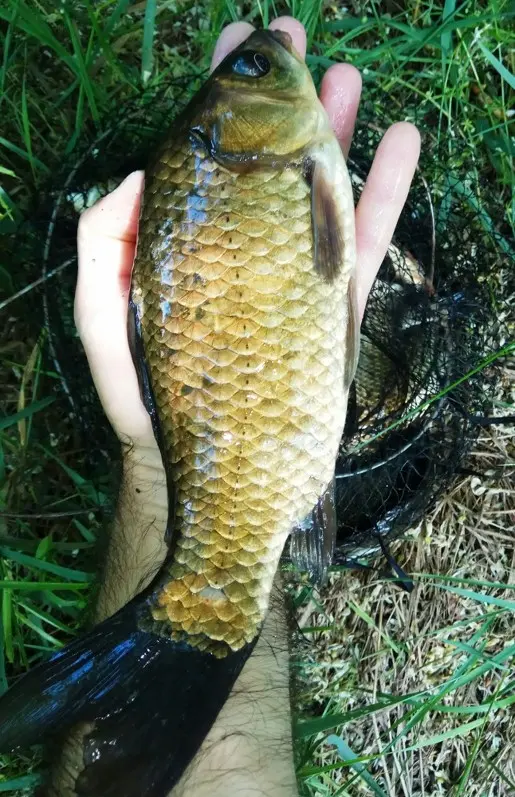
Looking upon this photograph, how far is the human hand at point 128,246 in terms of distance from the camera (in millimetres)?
1601

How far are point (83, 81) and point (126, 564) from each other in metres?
1.46

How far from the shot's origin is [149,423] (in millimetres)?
1758

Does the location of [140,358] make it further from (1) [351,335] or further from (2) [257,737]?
(2) [257,737]

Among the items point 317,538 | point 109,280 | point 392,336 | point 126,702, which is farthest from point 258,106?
point 126,702

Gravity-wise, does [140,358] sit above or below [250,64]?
below

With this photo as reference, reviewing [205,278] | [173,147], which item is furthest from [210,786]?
[173,147]

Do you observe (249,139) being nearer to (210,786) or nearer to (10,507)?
(10,507)

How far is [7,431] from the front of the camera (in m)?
2.14

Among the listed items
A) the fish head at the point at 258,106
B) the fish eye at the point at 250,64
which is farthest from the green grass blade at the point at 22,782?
the fish eye at the point at 250,64

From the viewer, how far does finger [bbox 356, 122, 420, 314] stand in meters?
1.65

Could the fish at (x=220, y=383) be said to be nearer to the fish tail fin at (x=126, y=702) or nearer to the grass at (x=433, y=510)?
the fish tail fin at (x=126, y=702)

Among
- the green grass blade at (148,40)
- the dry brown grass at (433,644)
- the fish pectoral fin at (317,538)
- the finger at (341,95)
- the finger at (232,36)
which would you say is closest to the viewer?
the fish pectoral fin at (317,538)

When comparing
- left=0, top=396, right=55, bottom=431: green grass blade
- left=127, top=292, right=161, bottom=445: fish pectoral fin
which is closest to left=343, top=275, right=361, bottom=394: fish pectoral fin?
left=127, top=292, right=161, bottom=445: fish pectoral fin

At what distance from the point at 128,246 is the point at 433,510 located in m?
1.31
